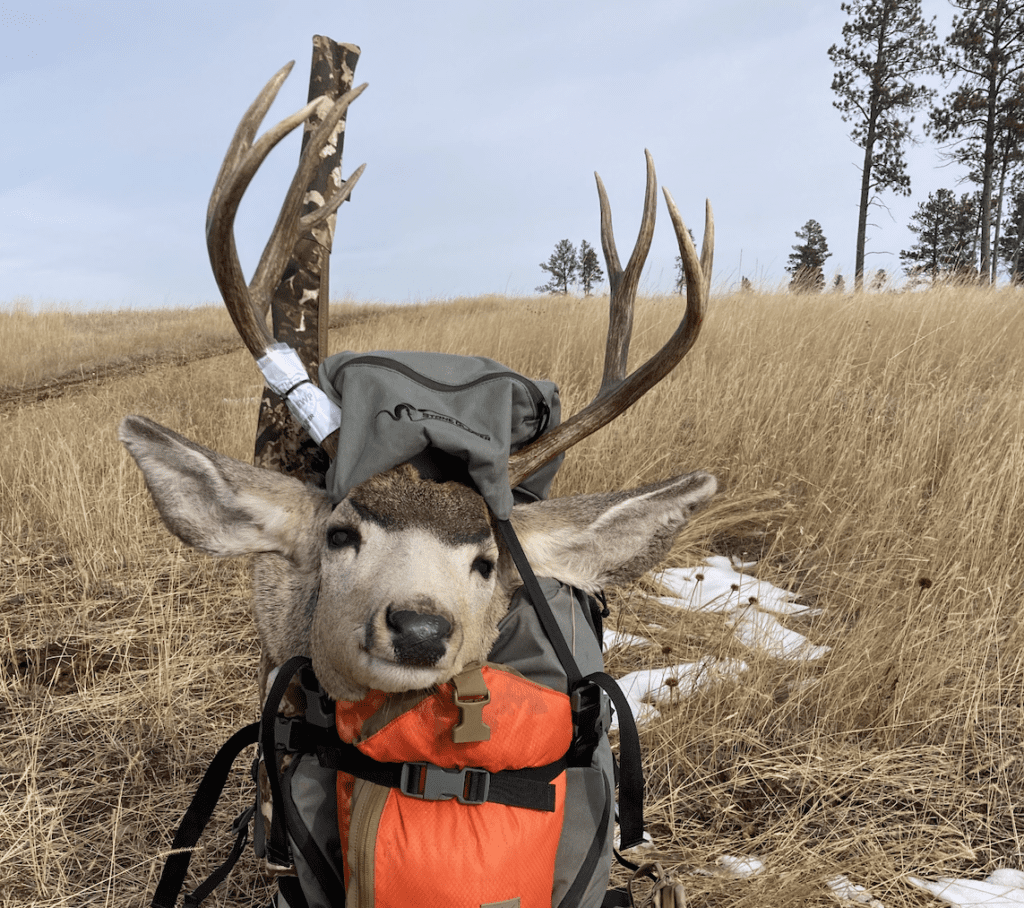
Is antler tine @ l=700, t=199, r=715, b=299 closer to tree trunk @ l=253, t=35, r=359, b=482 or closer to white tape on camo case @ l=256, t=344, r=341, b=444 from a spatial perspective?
white tape on camo case @ l=256, t=344, r=341, b=444

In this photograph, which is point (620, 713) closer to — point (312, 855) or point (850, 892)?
point (312, 855)

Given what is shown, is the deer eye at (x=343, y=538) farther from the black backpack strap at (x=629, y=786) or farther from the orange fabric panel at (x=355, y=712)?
the black backpack strap at (x=629, y=786)

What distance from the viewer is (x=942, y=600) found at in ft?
11.5

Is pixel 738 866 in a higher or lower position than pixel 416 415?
lower

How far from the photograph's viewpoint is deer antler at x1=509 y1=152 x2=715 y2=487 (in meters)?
1.93

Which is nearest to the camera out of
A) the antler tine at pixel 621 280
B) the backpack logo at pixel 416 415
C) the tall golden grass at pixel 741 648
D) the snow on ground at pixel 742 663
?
the backpack logo at pixel 416 415

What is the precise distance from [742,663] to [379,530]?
213cm

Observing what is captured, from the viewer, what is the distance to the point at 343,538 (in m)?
1.64

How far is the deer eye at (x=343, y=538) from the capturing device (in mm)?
1634

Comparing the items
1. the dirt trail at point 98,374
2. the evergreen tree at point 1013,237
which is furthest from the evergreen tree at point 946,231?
the dirt trail at point 98,374

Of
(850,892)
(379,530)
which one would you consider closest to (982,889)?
(850,892)

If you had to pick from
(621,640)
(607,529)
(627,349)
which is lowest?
(621,640)

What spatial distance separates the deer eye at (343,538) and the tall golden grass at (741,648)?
1.42 meters

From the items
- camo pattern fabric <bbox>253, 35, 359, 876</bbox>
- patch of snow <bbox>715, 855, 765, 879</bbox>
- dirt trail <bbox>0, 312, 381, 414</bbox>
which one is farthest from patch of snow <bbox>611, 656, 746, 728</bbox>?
dirt trail <bbox>0, 312, 381, 414</bbox>
